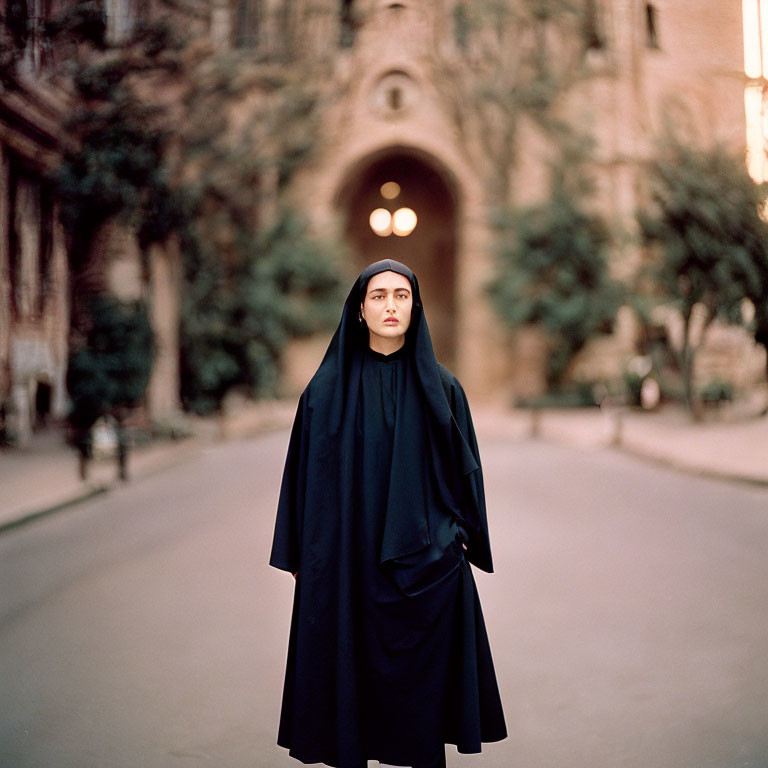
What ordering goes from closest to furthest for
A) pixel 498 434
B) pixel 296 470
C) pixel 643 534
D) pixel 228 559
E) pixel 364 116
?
pixel 296 470, pixel 228 559, pixel 643 534, pixel 498 434, pixel 364 116

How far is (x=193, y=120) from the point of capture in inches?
761

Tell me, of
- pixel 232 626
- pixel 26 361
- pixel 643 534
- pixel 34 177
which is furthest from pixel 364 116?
pixel 232 626

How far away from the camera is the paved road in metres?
3.18

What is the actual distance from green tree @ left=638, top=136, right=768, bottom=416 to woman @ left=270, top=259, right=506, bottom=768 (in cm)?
322

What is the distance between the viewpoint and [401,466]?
105 inches

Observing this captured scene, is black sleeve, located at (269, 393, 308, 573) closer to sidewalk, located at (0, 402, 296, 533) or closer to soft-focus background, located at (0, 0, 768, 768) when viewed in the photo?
soft-focus background, located at (0, 0, 768, 768)

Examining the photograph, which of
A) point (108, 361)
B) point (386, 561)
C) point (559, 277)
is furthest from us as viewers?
point (559, 277)

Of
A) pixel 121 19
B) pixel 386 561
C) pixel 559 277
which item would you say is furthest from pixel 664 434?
pixel 386 561

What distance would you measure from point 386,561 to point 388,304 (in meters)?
0.84

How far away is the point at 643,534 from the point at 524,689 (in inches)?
141

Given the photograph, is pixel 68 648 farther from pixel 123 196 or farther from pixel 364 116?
pixel 364 116

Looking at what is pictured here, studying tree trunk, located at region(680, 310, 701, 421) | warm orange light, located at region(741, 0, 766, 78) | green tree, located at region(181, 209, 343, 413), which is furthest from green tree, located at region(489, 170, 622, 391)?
warm orange light, located at region(741, 0, 766, 78)

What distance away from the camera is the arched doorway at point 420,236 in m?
27.8

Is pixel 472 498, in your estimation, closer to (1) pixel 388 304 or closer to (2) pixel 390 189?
(1) pixel 388 304
